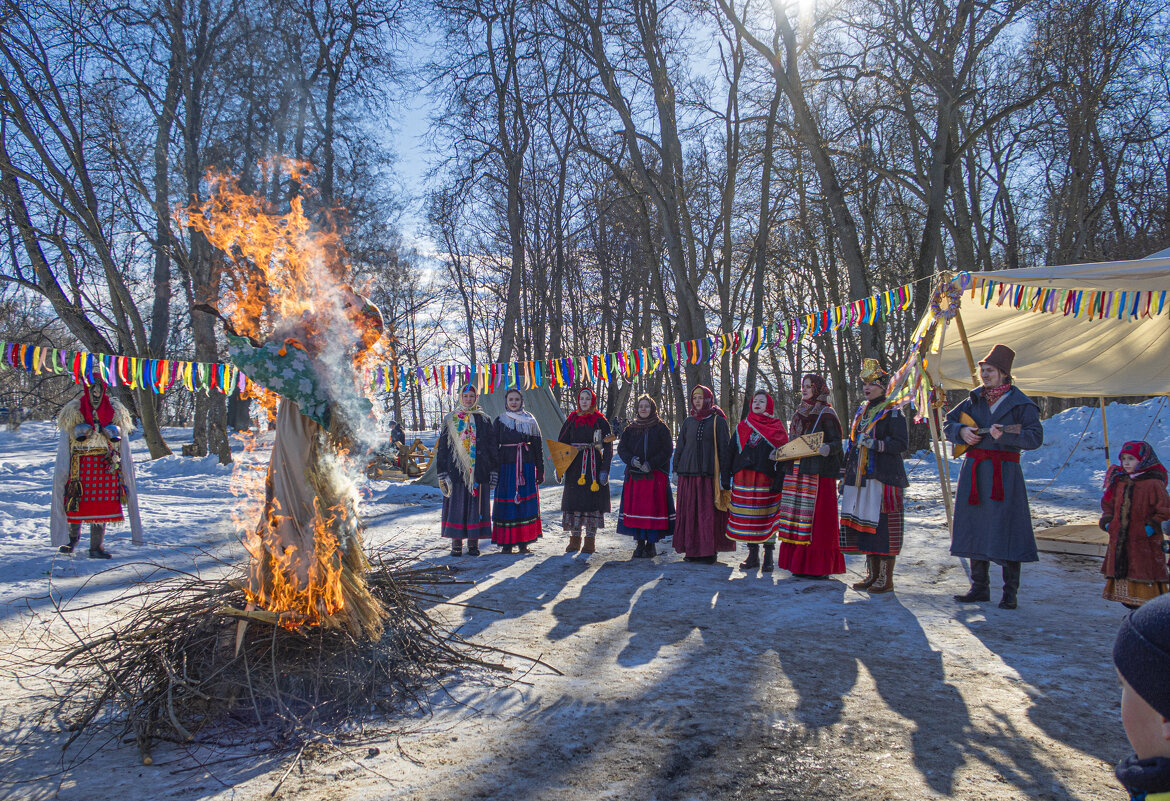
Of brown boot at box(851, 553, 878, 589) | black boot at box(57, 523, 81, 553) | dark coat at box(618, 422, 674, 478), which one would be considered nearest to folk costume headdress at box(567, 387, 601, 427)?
dark coat at box(618, 422, 674, 478)

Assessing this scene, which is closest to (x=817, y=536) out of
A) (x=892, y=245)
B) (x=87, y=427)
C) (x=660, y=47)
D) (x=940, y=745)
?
(x=940, y=745)

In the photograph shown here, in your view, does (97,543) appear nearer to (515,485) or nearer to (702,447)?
(515,485)

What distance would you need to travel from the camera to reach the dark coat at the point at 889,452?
5410 millimetres

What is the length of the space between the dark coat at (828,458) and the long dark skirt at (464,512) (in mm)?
3276

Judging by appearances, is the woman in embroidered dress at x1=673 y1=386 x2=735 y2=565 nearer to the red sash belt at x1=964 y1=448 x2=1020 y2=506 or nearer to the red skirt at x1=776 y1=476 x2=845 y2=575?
the red skirt at x1=776 y1=476 x2=845 y2=575

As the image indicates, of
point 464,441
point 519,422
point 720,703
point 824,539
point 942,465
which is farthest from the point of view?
point 519,422

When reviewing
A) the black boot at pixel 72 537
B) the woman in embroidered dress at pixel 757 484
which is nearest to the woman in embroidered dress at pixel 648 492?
the woman in embroidered dress at pixel 757 484

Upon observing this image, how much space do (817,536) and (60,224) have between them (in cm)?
1547

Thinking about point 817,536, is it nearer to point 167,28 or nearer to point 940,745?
point 940,745

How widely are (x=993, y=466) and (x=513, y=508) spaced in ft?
14.4

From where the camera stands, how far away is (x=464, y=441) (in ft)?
24.0

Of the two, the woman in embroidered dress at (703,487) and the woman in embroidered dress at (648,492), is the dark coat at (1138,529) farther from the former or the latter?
the woman in embroidered dress at (648,492)

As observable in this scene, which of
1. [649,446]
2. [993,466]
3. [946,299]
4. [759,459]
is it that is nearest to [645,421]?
[649,446]

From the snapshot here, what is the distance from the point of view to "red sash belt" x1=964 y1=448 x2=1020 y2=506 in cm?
485
